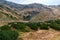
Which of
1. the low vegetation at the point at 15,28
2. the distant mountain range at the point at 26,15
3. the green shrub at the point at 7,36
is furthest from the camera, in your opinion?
the distant mountain range at the point at 26,15

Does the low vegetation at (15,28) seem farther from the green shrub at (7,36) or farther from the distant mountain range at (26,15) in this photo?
the distant mountain range at (26,15)

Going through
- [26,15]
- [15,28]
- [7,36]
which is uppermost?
[7,36]

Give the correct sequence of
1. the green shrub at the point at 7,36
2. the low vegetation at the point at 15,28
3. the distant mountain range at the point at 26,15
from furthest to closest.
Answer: the distant mountain range at the point at 26,15, the low vegetation at the point at 15,28, the green shrub at the point at 7,36

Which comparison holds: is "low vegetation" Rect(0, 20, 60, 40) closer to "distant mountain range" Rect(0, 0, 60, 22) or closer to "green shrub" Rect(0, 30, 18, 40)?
"green shrub" Rect(0, 30, 18, 40)

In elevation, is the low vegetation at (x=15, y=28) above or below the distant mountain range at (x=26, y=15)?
above

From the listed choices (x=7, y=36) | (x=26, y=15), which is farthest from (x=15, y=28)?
(x=26, y=15)

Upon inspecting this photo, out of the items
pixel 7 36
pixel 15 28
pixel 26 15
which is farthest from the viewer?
pixel 26 15

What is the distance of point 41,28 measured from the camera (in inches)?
1443

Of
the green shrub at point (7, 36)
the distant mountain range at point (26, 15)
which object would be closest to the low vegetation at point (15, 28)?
the green shrub at point (7, 36)

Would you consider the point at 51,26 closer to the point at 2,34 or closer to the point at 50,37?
the point at 50,37

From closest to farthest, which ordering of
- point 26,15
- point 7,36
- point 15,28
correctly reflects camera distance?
point 7,36
point 15,28
point 26,15

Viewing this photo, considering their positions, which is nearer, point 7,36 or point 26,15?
point 7,36

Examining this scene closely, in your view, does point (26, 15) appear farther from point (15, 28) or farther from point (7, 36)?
point (7, 36)

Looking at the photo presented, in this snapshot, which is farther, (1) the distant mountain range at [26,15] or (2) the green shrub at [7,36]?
(1) the distant mountain range at [26,15]
